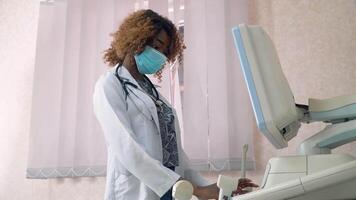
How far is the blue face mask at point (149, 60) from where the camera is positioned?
1.36 metres

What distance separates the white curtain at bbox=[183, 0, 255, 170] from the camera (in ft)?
5.65

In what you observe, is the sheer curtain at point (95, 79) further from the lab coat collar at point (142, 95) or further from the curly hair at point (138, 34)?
the lab coat collar at point (142, 95)

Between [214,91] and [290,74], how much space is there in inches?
12.9

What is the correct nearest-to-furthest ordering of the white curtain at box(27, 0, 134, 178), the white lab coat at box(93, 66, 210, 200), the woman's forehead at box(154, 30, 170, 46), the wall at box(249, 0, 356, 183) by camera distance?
the white lab coat at box(93, 66, 210, 200) → the woman's forehead at box(154, 30, 170, 46) → the wall at box(249, 0, 356, 183) → the white curtain at box(27, 0, 134, 178)

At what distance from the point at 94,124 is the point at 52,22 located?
61 cm

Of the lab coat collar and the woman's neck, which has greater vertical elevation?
the woman's neck

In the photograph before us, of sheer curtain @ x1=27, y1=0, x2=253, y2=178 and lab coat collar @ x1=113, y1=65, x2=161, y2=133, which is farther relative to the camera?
sheer curtain @ x1=27, y1=0, x2=253, y2=178

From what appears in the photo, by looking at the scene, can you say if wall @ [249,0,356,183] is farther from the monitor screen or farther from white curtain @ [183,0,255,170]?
the monitor screen

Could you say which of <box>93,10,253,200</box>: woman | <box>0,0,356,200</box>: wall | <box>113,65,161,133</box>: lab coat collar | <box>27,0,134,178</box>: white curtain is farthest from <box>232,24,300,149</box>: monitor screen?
<box>27,0,134,178</box>: white curtain

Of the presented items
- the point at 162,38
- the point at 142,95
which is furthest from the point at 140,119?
the point at 162,38

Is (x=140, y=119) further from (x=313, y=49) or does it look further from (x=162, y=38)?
(x=313, y=49)

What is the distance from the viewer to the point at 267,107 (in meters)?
0.89

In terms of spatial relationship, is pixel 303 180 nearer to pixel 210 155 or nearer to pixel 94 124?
pixel 210 155

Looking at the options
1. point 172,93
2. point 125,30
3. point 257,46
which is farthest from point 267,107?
point 172,93
